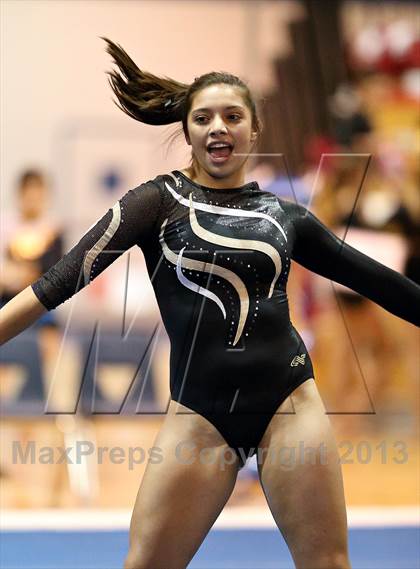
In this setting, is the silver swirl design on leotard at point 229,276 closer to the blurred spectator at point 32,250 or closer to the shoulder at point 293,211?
the shoulder at point 293,211

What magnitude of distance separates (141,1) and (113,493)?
320cm

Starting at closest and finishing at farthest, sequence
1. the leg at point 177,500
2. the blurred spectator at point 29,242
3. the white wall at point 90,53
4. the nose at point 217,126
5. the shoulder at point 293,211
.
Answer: the leg at point 177,500 → the nose at point 217,126 → the shoulder at point 293,211 → the blurred spectator at point 29,242 → the white wall at point 90,53

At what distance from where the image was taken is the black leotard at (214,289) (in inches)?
86.0

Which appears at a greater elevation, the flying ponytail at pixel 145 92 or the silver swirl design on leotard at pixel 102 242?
the flying ponytail at pixel 145 92

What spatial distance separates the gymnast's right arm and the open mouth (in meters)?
0.15

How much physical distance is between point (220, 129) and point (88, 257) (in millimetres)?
418

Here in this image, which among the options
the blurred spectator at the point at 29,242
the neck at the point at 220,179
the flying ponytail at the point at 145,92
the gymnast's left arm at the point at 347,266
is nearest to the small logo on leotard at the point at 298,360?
the gymnast's left arm at the point at 347,266

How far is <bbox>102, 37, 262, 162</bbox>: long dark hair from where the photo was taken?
7.77 feet

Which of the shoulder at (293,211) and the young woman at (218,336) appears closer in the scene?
the young woman at (218,336)

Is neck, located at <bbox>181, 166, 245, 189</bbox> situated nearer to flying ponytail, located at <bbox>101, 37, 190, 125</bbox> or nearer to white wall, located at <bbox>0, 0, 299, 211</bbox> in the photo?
flying ponytail, located at <bbox>101, 37, 190, 125</bbox>

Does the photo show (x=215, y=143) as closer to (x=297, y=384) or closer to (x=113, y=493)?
(x=297, y=384)

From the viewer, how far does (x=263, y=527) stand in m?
3.94

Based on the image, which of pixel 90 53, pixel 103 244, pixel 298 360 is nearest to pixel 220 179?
pixel 103 244
